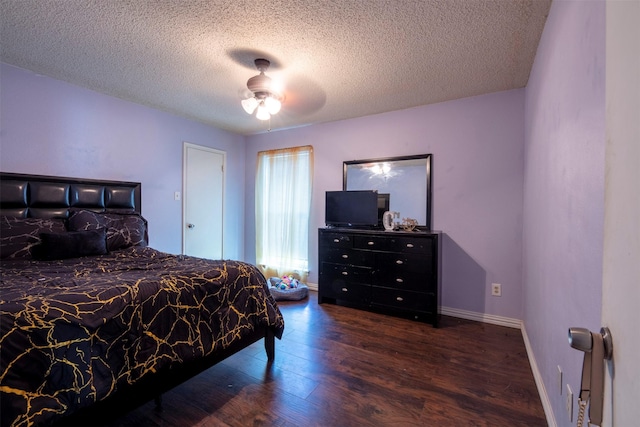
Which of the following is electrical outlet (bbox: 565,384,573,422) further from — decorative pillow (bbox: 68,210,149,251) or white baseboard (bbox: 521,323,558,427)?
decorative pillow (bbox: 68,210,149,251)

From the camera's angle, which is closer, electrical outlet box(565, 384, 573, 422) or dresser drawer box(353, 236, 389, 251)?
electrical outlet box(565, 384, 573, 422)

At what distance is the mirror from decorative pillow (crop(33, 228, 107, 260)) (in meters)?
2.80

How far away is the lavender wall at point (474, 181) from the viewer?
2.85 metres

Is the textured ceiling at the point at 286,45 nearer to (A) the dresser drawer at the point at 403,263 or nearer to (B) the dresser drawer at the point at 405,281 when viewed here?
(A) the dresser drawer at the point at 403,263

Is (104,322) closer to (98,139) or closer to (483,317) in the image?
(98,139)

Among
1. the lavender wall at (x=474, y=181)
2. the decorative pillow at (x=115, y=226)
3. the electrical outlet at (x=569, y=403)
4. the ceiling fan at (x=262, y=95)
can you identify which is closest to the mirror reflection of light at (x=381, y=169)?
the lavender wall at (x=474, y=181)

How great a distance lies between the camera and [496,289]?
9.60 ft

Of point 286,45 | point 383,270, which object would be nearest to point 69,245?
point 286,45

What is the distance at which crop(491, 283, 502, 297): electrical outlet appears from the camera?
2910mm

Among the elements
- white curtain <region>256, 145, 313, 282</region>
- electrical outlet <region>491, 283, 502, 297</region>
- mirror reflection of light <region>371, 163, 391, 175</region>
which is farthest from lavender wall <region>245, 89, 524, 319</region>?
white curtain <region>256, 145, 313, 282</region>

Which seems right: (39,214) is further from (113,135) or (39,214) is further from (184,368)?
(184,368)

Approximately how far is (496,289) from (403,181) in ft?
4.98

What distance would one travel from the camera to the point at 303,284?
4078 millimetres

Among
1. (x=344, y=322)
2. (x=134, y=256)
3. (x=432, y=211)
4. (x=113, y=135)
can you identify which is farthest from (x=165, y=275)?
(x=432, y=211)
